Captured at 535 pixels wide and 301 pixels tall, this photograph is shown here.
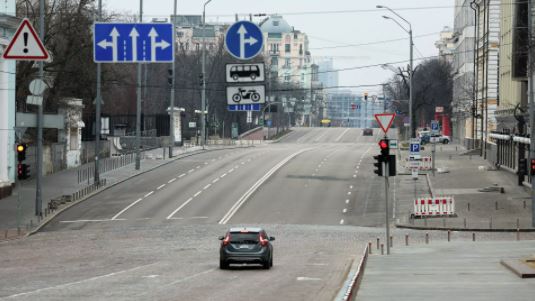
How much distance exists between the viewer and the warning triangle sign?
72.2 feet

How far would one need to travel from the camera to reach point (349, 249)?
4050 centimetres

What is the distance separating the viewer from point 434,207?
5397 cm

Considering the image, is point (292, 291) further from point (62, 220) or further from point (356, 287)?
→ point (62, 220)

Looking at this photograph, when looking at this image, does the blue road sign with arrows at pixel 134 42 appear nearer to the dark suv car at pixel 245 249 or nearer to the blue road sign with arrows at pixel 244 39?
the dark suv car at pixel 245 249

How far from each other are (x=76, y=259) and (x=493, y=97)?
65241 millimetres

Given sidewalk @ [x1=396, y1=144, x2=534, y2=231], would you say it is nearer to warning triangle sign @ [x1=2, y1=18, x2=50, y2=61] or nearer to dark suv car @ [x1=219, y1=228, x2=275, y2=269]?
dark suv car @ [x1=219, y1=228, x2=275, y2=269]

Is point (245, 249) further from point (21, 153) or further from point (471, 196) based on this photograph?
point (471, 196)

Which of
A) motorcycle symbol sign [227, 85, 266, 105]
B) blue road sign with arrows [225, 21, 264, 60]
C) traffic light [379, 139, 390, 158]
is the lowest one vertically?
traffic light [379, 139, 390, 158]

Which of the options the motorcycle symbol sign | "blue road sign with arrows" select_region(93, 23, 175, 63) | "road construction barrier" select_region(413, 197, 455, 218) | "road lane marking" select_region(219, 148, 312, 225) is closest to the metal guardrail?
"road lane marking" select_region(219, 148, 312, 225)

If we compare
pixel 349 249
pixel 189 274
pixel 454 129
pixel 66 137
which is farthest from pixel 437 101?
pixel 189 274

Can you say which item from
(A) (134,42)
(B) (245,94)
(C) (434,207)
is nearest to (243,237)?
(A) (134,42)

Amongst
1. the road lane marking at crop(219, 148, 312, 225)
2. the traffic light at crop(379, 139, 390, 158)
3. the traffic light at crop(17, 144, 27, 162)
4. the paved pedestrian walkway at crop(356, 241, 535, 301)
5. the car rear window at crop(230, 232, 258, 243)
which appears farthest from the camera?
the road lane marking at crop(219, 148, 312, 225)

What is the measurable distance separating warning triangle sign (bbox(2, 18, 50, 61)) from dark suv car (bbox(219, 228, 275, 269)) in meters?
11.3

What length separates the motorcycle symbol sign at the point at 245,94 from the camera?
19.7 metres
